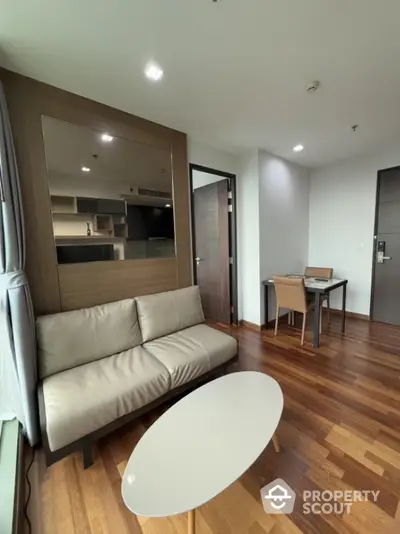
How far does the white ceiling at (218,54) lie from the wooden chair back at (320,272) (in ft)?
6.52

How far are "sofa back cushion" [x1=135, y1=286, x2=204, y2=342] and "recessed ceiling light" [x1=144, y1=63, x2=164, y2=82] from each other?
5.86 feet

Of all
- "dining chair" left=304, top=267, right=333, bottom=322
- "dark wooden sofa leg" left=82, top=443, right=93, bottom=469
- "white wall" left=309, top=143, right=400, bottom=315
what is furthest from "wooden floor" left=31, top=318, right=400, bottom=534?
"white wall" left=309, top=143, right=400, bottom=315

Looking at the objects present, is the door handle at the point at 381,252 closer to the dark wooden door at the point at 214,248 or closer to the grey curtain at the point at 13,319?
the dark wooden door at the point at 214,248

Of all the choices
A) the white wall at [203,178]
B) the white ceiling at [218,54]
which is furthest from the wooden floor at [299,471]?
the white wall at [203,178]

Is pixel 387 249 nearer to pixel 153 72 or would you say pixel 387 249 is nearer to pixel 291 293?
pixel 291 293

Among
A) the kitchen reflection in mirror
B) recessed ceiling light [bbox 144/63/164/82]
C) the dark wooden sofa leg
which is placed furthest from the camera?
the kitchen reflection in mirror

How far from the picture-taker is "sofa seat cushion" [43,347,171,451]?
4.27 feet

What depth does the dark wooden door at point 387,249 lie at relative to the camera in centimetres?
332

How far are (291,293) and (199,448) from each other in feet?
7.45

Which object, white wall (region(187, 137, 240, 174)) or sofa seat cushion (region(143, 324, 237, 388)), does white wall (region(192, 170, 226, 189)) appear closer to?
white wall (region(187, 137, 240, 174))

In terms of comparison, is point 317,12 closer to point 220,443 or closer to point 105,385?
point 220,443

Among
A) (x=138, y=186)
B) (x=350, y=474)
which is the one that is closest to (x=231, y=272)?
(x=138, y=186)

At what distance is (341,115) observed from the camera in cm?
236

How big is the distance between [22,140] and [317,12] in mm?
2048
